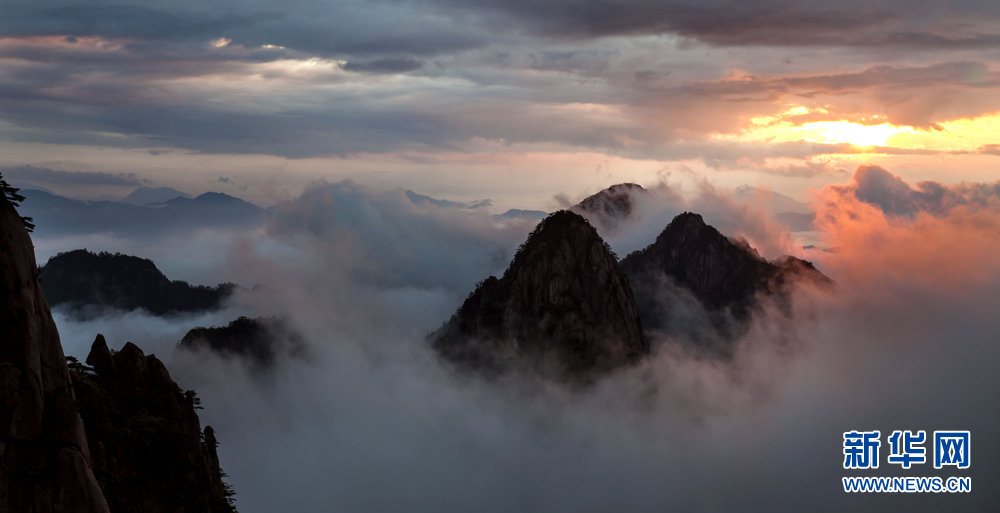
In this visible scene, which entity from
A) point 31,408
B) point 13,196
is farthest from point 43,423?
point 13,196

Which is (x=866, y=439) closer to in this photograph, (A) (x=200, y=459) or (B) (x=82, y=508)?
(A) (x=200, y=459)

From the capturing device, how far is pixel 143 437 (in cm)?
5512

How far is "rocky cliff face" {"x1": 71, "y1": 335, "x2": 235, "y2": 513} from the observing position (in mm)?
49500

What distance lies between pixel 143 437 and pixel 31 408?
18.5 meters

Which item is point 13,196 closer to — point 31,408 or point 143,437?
point 31,408

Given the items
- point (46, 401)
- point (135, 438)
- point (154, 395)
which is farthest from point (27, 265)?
point (154, 395)

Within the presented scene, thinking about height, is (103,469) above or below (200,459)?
above

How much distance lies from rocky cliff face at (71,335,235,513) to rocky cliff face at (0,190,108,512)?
8.11m

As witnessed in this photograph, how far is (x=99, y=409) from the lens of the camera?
5056 cm

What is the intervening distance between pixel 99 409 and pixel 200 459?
11933mm

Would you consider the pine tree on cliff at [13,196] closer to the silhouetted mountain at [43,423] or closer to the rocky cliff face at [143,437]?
the silhouetted mountain at [43,423]

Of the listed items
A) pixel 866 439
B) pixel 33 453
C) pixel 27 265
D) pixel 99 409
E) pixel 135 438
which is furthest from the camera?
pixel 866 439

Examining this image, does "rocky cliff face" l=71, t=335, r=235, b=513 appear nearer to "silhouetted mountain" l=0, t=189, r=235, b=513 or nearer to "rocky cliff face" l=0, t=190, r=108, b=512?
"silhouetted mountain" l=0, t=189, r=235, b=513

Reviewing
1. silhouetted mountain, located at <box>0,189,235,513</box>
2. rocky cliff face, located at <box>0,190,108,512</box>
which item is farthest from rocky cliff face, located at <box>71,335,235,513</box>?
rocky cliff face, located at <box>0,190,108,512</box>
